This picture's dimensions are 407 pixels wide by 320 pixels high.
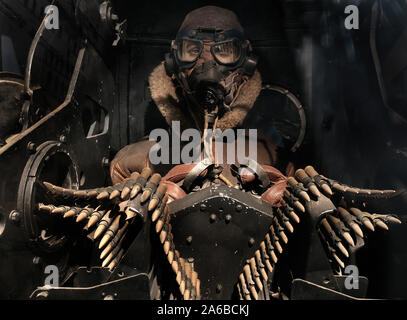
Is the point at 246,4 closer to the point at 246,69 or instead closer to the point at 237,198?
the point at 246,69

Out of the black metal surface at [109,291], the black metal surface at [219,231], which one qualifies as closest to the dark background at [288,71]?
the black metal surface at [109,291]

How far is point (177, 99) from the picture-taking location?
2.32m

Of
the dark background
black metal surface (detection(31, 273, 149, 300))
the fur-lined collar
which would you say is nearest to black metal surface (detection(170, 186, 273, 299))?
black metal surface (detection(31, 273, 149, 300))

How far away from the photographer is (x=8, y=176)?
4.16ft

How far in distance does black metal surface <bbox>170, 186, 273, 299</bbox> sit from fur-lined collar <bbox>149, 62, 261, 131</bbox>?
104 cm

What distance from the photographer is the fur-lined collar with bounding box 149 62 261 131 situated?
2248mm

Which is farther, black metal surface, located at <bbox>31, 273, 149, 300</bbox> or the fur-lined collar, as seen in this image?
the fur-lined collar

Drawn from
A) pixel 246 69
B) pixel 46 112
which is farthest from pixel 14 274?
pixel 246 69

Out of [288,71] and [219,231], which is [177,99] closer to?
[288,71]

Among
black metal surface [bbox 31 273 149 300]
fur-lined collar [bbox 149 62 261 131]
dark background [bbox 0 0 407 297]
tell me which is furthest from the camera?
fur-lined collar [bbox 149 62 261 131]

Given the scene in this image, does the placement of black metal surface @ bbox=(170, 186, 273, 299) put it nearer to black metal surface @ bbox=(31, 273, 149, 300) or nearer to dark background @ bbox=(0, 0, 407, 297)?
black metal surface @ bbox=(31, 273, 149, 300)

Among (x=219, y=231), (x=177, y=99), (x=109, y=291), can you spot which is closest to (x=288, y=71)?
(x=177, y=99)

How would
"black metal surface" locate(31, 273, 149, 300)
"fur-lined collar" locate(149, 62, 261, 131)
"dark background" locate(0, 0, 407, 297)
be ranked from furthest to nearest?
"fur-lined collar" locate(149, 62, 261, 131) → "dark background" locate(0, 0, 407, 297) → "black metal surface" locate(31, 273, 149, 300)

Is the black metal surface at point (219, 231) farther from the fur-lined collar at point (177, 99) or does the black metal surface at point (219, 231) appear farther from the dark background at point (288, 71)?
the fur-lined collar at point (177, 99)
